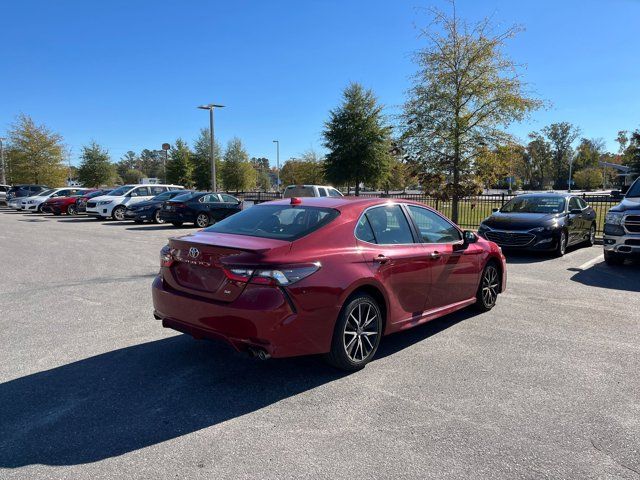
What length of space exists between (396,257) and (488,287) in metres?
2.34

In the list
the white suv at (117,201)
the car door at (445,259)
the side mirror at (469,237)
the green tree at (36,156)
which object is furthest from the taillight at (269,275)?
the green tree at (36,156)

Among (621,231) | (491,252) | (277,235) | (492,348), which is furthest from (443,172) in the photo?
(277,235)

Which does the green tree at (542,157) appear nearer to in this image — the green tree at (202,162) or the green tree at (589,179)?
the green tree at (589,179)

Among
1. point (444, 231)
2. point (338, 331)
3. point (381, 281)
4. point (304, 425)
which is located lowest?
point (304, 425)

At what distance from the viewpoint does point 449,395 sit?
3801 millimetres

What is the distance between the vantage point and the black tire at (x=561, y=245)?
11.2 m

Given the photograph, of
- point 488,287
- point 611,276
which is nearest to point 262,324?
point 488,287

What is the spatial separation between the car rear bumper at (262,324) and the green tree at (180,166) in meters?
48.3

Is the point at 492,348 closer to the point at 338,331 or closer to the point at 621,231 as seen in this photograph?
the point at 338,331

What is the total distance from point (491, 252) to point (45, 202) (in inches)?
1106

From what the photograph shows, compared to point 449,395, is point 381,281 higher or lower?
higher

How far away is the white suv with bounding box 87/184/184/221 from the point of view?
22.6 meters

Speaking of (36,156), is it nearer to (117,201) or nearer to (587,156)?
(117,201)

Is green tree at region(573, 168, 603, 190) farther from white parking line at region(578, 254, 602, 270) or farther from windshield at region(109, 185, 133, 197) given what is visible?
white parking line at region(578, 254, 602, 270)
